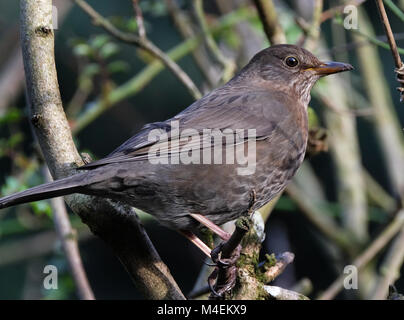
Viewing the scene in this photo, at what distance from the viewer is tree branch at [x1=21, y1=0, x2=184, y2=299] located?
3369 millimetres

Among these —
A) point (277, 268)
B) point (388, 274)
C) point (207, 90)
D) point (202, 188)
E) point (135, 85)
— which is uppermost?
point (135, 85)

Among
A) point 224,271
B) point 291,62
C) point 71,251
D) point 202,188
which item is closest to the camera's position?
point 224,271

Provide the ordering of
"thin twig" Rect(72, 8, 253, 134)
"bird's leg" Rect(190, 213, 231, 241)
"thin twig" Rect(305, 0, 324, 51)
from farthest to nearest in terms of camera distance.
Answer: "thin twig" Rect(72, 8, 253, 134) < "thin twig" Rect(305, 0, 324, 51) < "bird's leg" Rect(190, 213, 231, 241)

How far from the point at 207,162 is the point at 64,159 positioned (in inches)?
35.2

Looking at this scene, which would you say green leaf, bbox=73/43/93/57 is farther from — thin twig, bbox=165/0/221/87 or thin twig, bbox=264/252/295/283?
thin twig, bbox=264/252/295/283

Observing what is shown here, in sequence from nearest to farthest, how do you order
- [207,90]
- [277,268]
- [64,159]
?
1. [64,159]
2. [277,268]
3. [207,90]

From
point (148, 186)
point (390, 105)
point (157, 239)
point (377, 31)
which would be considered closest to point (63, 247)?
point (148, 186)

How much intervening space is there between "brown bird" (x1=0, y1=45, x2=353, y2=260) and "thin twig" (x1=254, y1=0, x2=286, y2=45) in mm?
655

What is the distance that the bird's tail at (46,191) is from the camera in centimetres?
324

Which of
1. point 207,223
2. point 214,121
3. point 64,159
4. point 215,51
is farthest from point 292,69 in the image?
point 64,159

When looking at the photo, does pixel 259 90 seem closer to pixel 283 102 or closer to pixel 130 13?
pixel 283 102

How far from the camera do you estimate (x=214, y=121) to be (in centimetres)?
414

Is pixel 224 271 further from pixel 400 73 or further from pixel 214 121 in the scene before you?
pixel 400 73

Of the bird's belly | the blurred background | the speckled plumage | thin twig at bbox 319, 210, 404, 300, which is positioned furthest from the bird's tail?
thin twig at bbox 319, 210, 404, 300
